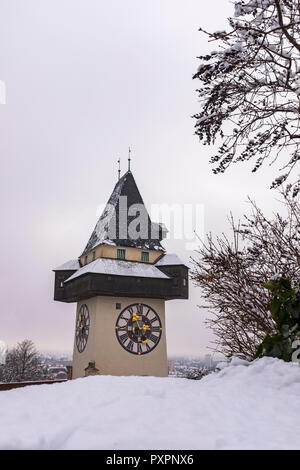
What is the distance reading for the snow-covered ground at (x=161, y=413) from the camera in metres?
2.25

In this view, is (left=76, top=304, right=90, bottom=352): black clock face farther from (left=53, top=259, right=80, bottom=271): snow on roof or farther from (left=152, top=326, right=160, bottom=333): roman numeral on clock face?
(left=152, top=326, right=160, bottom=333): roman numeral on clock face

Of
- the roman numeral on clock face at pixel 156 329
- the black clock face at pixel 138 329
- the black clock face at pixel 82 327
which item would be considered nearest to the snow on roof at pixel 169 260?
the black clock face at pixel 138 329

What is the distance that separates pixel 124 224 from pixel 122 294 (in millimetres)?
3529

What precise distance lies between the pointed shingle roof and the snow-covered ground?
15.2 metres

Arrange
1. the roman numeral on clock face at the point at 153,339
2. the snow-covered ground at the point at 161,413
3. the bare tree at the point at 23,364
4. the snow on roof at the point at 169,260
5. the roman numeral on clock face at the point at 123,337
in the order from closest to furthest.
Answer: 1. the snow-covered ground at the point at 161,413
2. the roman numeral on clock face at the point at 123,337
3. the roman numeral on clock face at the point at 153,339
4. the snow on roof at the point at 169,260
5. the bare tree at the point at 23,364

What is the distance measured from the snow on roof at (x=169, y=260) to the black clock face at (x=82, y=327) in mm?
3731

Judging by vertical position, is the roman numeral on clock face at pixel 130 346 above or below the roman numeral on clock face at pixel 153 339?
below

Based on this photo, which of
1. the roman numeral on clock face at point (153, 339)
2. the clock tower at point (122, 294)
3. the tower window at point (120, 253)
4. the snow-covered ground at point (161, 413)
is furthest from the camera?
the tower window at point (120, 253)

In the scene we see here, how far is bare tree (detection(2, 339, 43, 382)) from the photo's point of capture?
29014 millimetres

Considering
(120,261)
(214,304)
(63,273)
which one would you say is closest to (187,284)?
(120,261)

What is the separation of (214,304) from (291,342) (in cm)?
272

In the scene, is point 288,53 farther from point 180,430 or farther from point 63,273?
point 63,273

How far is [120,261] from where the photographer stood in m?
18.3

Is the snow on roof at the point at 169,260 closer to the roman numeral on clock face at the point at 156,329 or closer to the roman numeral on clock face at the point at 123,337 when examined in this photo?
the roman numeral on clock face at the point at 156,329
